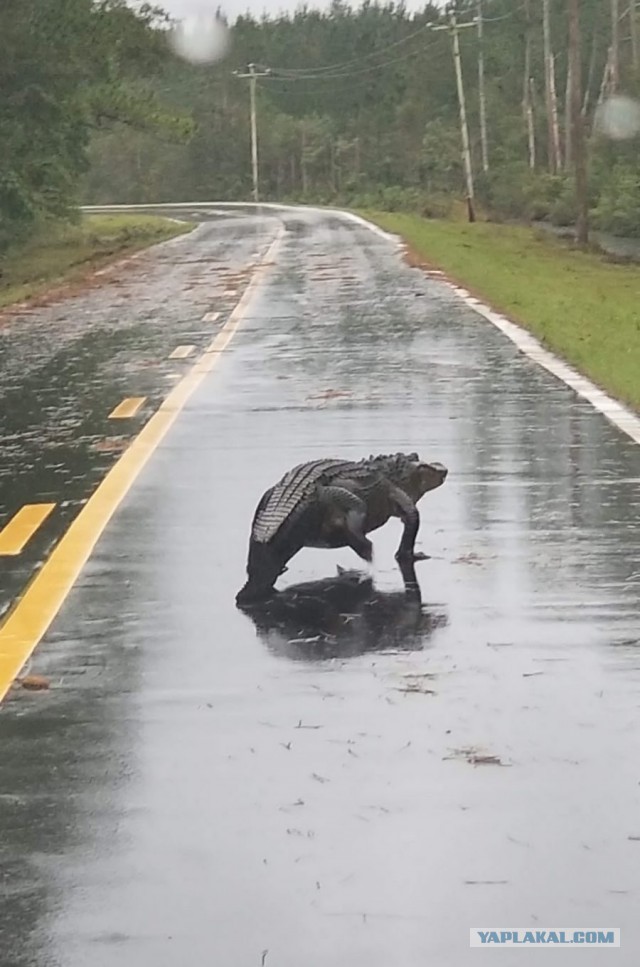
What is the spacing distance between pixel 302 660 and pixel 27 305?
19218 millimetres

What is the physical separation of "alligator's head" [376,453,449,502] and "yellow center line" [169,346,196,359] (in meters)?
8.63

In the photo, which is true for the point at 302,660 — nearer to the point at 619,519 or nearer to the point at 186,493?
the point at 619,519

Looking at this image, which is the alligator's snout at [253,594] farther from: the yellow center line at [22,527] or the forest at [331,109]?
the forest at [331,109]

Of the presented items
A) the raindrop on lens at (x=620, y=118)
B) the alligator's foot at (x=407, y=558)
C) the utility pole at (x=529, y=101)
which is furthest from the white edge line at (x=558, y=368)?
the utility pole at (x=529, y=101)

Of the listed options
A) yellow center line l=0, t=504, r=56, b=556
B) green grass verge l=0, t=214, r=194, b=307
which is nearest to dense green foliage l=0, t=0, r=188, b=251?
green grass verge l=0, t=214, r=194, b=307

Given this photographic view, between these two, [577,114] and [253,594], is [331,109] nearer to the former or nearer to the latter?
[577,114]

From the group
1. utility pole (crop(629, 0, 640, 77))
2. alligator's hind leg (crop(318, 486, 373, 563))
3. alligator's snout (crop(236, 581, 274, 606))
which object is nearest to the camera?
alligator's snout (crop(236, 581, 274, 606))

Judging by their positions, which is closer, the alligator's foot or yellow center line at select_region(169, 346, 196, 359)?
the alligator's foot

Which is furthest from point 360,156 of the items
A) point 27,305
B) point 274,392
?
point 274,392

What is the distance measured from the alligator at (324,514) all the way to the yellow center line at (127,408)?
16.6 feet

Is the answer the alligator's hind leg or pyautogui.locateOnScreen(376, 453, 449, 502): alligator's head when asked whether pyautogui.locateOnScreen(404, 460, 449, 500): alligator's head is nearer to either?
pyautogui.locateOnScreen(376, 453, 449, 502): alligator's head

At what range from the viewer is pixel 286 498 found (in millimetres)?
7000

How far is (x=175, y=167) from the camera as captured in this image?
116938 millimetres

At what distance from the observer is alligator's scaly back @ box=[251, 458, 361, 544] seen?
6.93 meters
